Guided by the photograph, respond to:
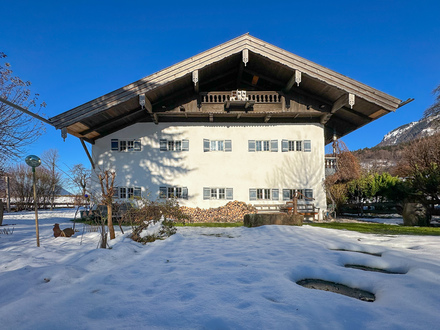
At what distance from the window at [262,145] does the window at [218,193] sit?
2814mm

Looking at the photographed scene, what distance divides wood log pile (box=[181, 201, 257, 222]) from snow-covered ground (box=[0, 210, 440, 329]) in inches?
365

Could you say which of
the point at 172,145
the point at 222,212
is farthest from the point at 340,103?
the point at 172,145

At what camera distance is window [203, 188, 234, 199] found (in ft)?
47.0

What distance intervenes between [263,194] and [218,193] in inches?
104

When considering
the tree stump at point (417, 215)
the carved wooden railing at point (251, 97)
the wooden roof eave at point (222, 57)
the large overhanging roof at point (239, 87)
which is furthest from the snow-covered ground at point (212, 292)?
the carved wooden railing at point (251, 97)

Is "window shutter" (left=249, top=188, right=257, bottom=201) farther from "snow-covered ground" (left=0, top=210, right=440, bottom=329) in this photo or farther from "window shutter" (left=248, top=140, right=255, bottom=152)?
"snow-covered ground" (left=0, top=210, right=440, bottom=329)

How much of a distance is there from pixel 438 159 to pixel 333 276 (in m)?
14.9

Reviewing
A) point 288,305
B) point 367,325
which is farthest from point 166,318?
point 367,325

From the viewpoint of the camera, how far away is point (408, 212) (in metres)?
10.7

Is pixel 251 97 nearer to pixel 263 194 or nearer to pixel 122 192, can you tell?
pixel 263 194

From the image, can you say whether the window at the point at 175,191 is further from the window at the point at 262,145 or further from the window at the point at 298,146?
the window at the point at 298,146

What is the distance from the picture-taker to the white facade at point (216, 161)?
14273 mm

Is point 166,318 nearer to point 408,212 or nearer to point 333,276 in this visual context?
point 333,276

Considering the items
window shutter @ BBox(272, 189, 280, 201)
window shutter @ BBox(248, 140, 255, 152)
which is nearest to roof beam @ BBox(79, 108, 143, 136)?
window shutter @ BBox(248, 140, 255, 152)
